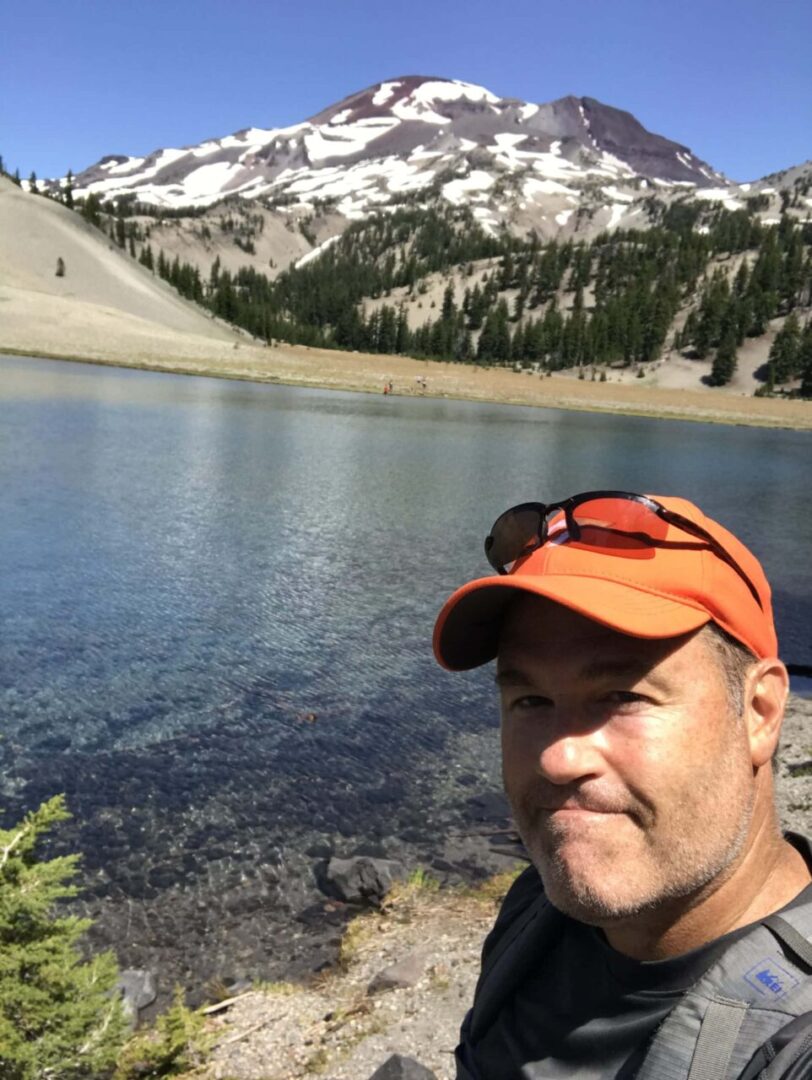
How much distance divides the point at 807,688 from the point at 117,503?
18068 mm

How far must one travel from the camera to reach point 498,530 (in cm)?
289

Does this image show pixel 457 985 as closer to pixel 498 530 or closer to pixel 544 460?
pixel 498 530

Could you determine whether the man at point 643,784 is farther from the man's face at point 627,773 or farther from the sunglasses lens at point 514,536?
the sunglasses lens at point 514,536

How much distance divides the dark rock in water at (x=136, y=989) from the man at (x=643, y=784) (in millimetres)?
4662

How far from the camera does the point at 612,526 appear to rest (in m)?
2.44

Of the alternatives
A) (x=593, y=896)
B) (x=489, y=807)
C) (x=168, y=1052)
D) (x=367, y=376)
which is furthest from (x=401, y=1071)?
(x=367, y=376)

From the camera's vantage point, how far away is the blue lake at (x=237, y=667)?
794cm

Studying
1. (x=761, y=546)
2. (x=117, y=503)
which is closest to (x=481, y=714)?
(x=117, y=503)

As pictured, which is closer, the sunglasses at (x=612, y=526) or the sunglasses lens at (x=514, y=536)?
the sunglasses at (x=612, y=526)

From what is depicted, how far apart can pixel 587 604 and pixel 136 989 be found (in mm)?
5871

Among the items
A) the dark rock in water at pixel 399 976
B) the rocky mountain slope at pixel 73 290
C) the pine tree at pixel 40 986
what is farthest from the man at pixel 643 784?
the rocky mountain slope at pixel 73 290

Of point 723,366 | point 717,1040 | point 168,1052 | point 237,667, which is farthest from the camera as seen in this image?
point 723,366

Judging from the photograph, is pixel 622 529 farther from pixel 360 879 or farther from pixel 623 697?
pixel 360 879

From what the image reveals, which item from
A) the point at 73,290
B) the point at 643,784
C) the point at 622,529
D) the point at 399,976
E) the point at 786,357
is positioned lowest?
the point at 399,976
